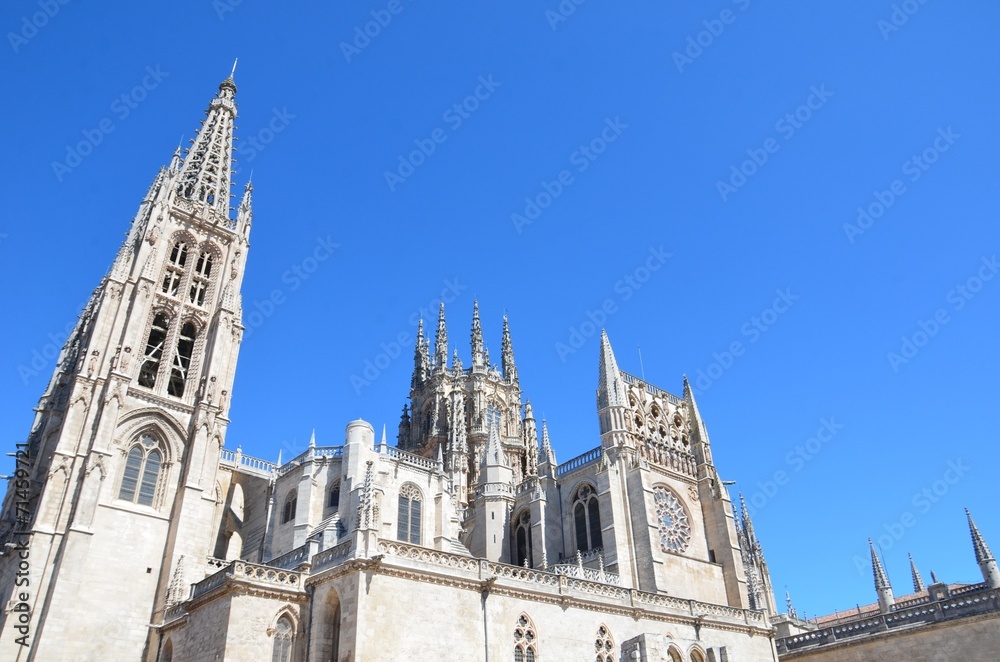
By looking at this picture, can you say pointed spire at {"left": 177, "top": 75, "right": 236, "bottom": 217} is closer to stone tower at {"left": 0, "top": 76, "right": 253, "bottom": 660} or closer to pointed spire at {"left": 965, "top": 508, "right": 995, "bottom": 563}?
stone tower at {"left": 0, "top": 76, "right": 253, "bottom": 660}

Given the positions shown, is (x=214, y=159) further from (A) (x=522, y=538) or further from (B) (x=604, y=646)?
(B) (x=604, y=646)

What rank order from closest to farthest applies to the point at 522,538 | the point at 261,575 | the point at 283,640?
the point at 283,640 → the point at 261,575 → the point at 522,538

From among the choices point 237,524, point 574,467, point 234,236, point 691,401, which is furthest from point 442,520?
point 234,236

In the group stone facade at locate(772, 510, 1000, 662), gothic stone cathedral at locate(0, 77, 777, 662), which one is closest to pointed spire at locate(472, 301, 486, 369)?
gothic stone cathedral at locate(0, 77, 777, 662)

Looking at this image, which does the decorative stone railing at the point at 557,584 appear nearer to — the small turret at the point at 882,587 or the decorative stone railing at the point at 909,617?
the decorative stone railing at the point at 909,617

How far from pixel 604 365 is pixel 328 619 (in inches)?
987

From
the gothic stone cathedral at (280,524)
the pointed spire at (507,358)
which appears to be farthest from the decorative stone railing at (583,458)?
the pointed spire at (507,358)

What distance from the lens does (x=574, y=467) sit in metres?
Answer: 41.7

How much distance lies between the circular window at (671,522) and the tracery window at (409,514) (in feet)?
41.3

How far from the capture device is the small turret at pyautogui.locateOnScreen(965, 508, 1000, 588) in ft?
112

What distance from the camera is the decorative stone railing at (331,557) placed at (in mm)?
22047

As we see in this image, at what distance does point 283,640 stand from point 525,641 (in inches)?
302

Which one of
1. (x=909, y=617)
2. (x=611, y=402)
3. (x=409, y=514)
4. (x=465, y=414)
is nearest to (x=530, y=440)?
(x=465, y=414)

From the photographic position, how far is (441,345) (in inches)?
2675
